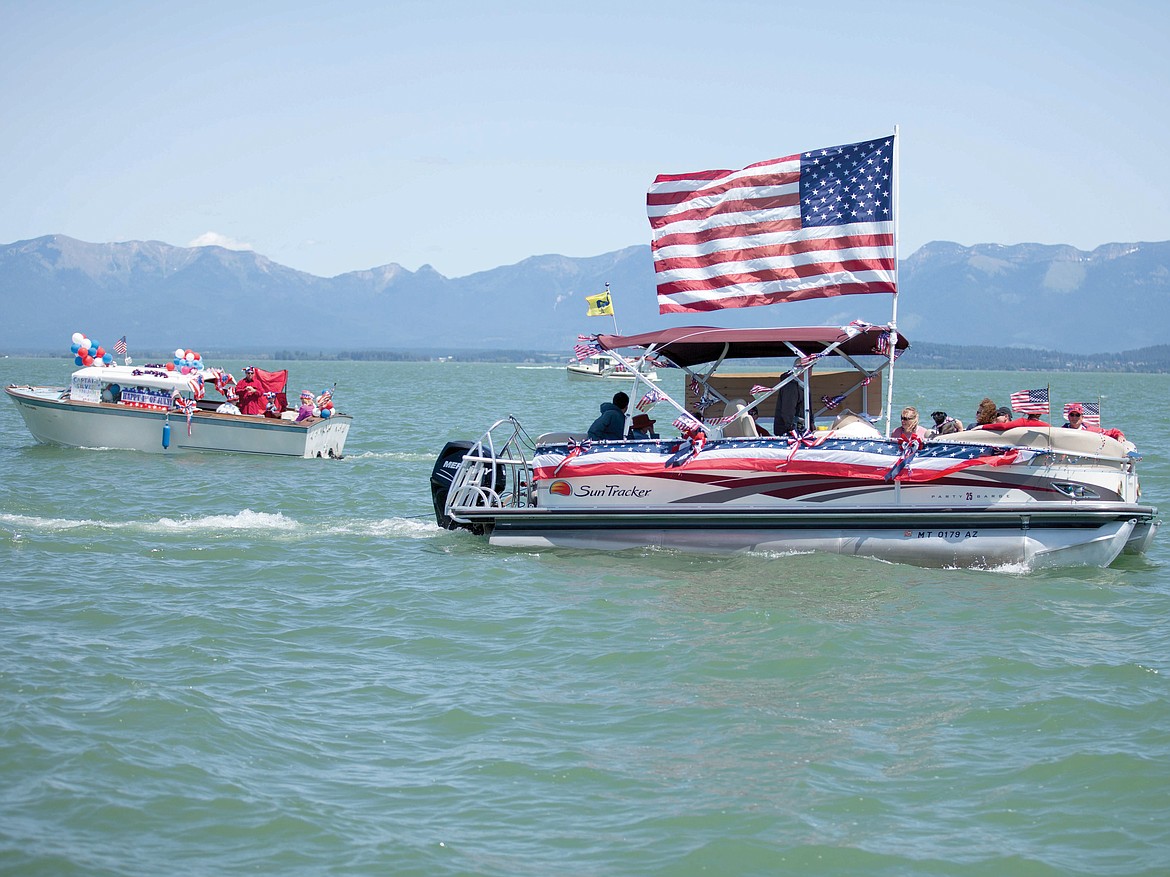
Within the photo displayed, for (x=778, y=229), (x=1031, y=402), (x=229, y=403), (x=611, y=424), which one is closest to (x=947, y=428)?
(x=1031, y=402)

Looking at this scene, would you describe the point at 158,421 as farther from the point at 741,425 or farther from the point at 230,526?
the point at 741,425

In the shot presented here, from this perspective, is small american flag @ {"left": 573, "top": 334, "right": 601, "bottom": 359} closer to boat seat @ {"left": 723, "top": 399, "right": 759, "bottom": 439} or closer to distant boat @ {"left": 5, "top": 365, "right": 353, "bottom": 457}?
boat seat @ {"left": 723, "top": 399, "right": 759, "bottom": 439}

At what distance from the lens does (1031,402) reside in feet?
46.4

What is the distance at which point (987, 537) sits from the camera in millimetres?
13062

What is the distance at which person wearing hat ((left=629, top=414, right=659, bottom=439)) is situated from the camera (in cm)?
1478

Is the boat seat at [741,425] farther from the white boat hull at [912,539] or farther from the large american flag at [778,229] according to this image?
the large american flag at [778,229]

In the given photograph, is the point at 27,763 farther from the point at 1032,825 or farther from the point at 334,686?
the point at 1032,825

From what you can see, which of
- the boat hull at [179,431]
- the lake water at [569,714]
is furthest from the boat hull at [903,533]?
the boat hull at [179,431]

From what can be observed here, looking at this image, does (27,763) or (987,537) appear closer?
(27,763)

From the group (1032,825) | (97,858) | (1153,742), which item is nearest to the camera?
(97,858)

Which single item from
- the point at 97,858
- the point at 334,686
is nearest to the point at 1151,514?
the point at 334,686

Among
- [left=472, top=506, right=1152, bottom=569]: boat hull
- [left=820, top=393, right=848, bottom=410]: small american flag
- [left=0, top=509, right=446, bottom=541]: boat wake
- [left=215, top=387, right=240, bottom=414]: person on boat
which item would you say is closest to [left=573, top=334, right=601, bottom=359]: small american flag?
[left=472, top=506, right=1152, bottom=569]: boat hull

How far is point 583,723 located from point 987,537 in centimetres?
635

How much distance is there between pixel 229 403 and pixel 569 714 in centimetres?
2011
